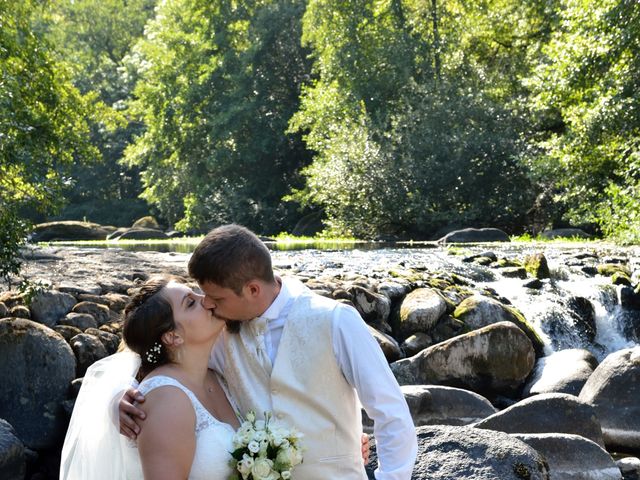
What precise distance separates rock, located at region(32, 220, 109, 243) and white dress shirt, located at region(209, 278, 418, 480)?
1375 inches

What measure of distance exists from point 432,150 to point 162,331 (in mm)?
26493

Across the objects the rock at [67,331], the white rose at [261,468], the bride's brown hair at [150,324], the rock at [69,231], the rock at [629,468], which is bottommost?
the rock at [69,231]

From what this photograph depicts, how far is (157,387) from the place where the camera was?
11.5 feet

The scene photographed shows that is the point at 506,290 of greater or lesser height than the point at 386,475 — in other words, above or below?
below

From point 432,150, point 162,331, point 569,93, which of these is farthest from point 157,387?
point 432,150

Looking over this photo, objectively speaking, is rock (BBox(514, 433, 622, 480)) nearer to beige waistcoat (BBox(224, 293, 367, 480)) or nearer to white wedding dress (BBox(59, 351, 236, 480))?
beige waistcoat (BBox(224, 293, 367, 480))

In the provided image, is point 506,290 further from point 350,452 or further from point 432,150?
point 432,150

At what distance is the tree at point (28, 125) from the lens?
945cm

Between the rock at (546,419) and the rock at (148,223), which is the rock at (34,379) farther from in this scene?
the rock at (148,223)

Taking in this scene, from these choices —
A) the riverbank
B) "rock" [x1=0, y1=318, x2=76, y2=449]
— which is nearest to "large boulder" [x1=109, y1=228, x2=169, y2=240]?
the riverbank

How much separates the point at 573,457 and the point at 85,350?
460 centimetres

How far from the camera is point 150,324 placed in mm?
3631

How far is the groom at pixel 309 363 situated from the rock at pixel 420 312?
858 cm

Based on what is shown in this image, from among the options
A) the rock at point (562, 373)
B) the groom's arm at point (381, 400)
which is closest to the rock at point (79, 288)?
the rock at point (562, 373)
